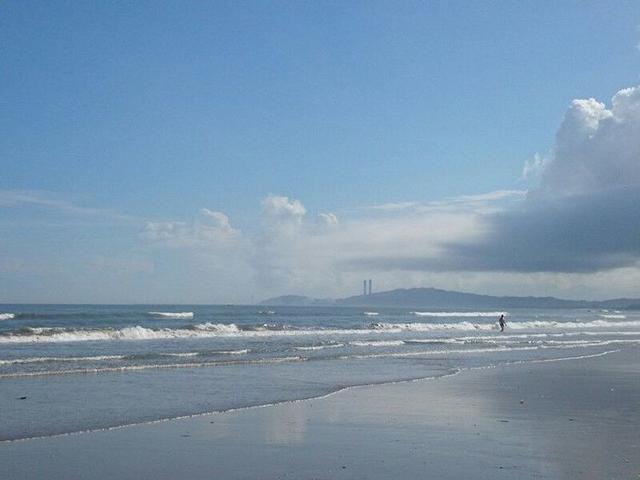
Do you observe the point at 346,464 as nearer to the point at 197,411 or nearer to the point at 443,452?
the point at 443,452

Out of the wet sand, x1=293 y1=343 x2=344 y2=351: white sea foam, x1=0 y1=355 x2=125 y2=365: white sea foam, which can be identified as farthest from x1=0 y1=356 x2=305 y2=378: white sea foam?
the wet sand

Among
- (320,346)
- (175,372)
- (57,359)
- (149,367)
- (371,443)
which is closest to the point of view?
(371,443)

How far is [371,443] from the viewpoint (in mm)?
11578

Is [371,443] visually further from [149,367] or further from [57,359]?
[57,359]

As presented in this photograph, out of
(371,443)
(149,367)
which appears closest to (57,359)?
(149,367)

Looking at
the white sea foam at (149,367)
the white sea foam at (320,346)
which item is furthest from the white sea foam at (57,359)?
the white sea foam at (320,346)

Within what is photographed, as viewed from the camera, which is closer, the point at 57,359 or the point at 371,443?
the point at 371,443

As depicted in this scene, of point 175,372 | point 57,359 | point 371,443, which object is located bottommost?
point 371,443

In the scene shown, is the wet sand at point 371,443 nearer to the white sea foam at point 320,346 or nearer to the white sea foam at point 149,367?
the white sea foam at point 149,367

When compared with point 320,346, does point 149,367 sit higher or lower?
lower

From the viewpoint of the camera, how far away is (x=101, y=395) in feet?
55.2

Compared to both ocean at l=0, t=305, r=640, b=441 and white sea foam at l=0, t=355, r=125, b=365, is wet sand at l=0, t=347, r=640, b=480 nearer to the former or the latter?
ocean at l=0, t=305, r=640, b=441

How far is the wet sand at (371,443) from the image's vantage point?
31.9 feet

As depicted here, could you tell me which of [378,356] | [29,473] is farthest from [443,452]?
[378,356]
